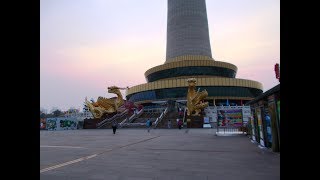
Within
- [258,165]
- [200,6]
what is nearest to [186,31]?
[200,6]

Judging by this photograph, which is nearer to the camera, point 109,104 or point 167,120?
point 167,120

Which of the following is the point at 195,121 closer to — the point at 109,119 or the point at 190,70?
the point at 109,119

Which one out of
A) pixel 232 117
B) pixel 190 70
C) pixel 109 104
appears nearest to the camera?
pixel 232 117

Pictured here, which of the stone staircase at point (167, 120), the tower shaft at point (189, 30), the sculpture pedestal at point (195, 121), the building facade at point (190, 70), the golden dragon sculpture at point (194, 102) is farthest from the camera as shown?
the tower shaft at point (189, 30)

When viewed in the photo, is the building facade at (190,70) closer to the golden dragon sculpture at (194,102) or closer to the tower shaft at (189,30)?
the tower shaft at (189,30)

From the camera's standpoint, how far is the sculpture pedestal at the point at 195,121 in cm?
3978

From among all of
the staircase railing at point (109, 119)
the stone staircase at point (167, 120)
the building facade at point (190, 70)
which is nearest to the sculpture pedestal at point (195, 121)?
the stone staircase at point (167, 120)

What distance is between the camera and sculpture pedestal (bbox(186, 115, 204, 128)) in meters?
39.8

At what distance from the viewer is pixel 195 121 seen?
40062mm

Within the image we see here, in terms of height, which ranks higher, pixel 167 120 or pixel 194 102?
pixel 194 102

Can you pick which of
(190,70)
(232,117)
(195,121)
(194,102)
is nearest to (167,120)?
(195,121)
